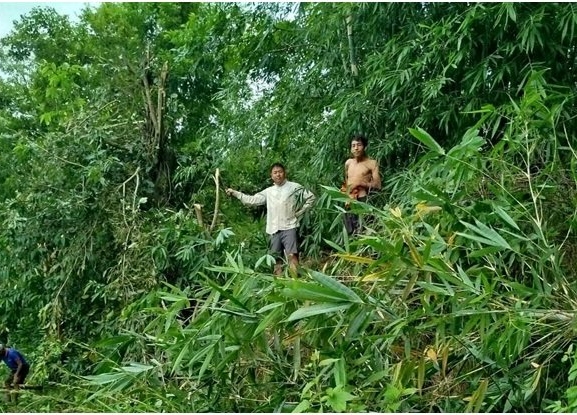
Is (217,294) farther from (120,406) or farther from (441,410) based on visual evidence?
(441,410)

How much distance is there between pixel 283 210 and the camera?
502cm

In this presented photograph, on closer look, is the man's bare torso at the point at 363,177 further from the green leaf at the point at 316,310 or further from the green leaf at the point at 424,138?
the green leaf at the point at 316,310

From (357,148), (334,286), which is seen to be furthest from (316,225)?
(334,286)

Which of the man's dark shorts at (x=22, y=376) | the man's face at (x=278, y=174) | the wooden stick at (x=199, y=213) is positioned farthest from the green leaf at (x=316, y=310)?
the man's dark shorts at (x=22, y=376)

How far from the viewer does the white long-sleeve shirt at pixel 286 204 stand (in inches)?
198

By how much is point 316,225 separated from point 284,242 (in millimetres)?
251

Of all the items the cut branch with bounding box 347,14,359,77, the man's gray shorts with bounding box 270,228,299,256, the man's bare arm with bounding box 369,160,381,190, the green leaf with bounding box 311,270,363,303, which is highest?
the cut branch with bounding box 347,14,359,77

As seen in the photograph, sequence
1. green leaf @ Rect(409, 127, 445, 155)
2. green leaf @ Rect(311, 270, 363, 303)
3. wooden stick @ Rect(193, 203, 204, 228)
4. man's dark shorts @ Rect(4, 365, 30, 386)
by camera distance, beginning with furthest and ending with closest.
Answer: man's dark shorts @ Rect(4, 365, 30, 386)
wooden stick @ Rect(193, 203, 204, 228)
green leaf @ Rect(409, 127, 445, 155)
green leaf @ Rect(311, 270, 363, 303)

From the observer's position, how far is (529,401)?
2.75 metres

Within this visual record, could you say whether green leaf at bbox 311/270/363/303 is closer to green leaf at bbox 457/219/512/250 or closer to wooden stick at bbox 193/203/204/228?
green leaf at bbox 457/219/512/250

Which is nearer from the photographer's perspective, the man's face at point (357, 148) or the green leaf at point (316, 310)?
the green leaf at point (316, 310)

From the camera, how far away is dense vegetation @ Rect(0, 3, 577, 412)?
268 centimetres

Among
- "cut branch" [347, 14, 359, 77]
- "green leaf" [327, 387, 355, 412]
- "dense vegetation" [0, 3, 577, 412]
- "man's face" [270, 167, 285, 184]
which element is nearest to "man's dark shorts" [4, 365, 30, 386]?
"dense vegetation" [0, 3, 577, 412]

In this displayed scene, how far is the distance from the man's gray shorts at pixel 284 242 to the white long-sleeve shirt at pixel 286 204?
0.03 metres
